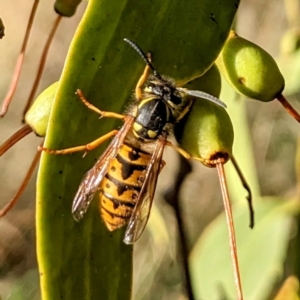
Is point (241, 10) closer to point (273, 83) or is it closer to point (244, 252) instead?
point (244, 252)

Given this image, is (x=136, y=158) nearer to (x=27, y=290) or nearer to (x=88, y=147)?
(x=88, y=147)

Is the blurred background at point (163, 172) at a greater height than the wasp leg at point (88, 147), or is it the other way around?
the wasp leg at point (88, 147)

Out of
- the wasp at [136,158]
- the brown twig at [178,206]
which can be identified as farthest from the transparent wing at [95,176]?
the brown twig at [178,206]

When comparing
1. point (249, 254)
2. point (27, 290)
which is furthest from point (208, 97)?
point (27, 290)

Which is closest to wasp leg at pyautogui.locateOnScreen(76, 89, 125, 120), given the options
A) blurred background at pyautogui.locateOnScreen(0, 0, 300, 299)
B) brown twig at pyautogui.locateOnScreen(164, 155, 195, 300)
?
brown twig at pyautogui.locateOnScreen(164, 155, 195, 300)

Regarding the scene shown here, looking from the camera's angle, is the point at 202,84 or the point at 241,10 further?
the point at 241,10

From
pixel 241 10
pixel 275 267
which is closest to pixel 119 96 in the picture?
pixel 275 267

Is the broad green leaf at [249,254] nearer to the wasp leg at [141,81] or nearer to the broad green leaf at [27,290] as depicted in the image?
the broad green leaf at [27,290]
